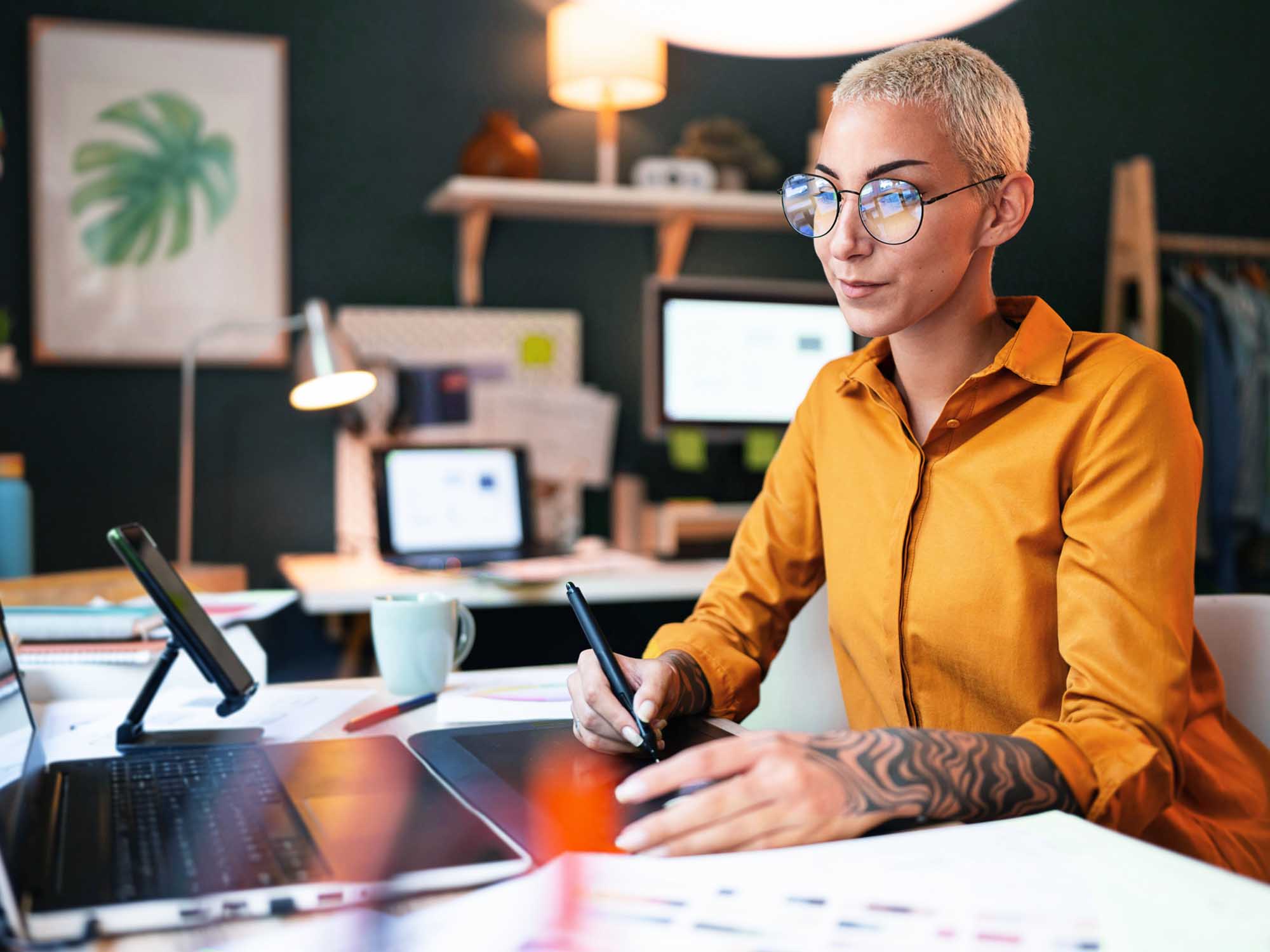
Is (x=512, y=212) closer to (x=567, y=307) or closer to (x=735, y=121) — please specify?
(x=567, y=307)

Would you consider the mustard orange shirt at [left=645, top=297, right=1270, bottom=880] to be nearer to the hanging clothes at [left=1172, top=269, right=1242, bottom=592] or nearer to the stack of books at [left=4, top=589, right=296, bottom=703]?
the stack of books at [left=4, top=589, right=296, bottom=703]

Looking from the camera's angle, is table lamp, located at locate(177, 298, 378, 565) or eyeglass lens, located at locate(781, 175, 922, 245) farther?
table lamp, located at locate(177, 298, 378, 565)

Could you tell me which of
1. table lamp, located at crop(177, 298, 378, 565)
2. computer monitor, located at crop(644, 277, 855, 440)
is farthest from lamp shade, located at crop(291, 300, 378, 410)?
computer monitor, located at crop(644, 277, 855, 440)

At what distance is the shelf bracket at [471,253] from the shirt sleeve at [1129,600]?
201 cm

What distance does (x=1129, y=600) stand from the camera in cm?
92

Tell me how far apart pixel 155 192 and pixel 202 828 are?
2327mm

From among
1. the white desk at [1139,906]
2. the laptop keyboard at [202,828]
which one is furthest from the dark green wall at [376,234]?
the white desk at [1139,906]

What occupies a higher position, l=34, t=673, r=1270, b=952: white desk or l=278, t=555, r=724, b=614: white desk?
l=34, t=673, r=1270, b=952: white desk

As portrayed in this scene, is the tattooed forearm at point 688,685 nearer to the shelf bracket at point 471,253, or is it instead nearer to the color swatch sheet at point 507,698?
the color swatch sheet at point 507,698

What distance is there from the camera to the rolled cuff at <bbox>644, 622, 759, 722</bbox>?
1116mm

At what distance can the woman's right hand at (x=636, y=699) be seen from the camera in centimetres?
93

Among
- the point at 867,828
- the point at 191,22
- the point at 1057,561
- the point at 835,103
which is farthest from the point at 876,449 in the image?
the point at 191,22

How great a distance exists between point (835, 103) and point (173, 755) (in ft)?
2.63

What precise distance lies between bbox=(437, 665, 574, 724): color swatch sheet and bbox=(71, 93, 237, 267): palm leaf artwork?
1831 millimetres
